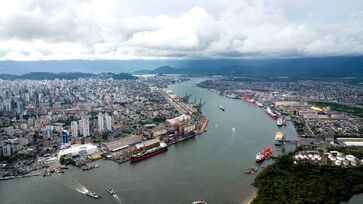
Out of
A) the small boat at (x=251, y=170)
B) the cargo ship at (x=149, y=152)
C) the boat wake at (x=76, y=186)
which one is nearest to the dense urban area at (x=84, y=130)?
the cargo ship at (x=149, y=152)

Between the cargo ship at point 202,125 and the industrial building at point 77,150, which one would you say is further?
the cargo ship at point 202,125

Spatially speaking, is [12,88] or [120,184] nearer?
[120,184]

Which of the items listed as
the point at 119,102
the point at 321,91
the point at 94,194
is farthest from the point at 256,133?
the point at 321,91

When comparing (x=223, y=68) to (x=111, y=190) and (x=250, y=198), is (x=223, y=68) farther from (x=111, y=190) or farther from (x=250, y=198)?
(x=250, y=198)

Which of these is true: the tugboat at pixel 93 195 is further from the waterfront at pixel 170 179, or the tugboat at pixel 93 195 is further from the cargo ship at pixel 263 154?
the cargo ship at pixel 263 154

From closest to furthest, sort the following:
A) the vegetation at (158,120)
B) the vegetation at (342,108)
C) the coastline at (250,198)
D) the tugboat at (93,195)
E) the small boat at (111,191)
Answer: the coastline at (250,198), the tugboat at (93,195), the small boat at (111,191), the vegetation at (158,120), the vegetation at (342,108)

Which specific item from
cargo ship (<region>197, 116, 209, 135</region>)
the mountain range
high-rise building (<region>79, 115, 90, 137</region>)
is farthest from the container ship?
the mountain range

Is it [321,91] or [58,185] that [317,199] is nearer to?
[58,185]
